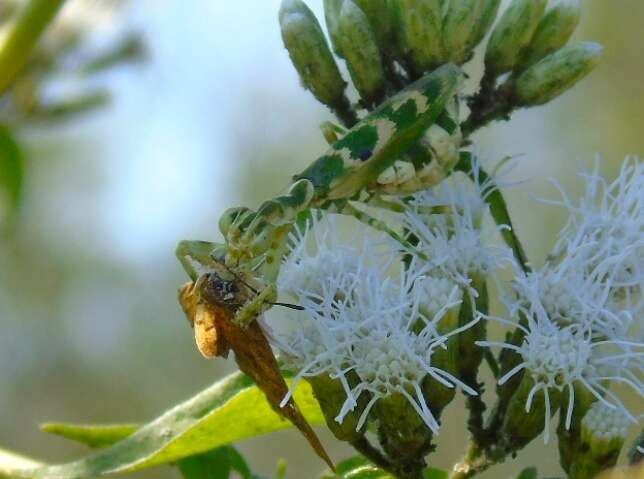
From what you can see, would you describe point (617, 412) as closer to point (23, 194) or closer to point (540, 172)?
point (23, 194)

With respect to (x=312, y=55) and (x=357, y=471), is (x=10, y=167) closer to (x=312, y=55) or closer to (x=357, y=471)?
(x=312, y=55)

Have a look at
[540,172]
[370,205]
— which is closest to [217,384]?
[370,205]

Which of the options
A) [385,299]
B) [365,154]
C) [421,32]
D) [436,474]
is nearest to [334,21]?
[421,32]

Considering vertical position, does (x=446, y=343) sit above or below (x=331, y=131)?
below

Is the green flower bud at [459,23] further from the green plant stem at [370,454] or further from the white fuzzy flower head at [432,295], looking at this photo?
the green plant stem at [370,454]

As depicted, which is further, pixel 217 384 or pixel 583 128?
pixel 583 128

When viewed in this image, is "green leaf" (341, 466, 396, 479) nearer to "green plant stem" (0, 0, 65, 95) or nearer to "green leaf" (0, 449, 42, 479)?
"green leaf" (0, 449, 42, 479)

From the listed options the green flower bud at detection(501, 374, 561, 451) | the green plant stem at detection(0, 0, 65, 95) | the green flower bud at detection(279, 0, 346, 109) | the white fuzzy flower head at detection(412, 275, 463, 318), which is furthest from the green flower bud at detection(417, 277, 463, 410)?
the green plant stem at detection(0, 0, 65, 95)
